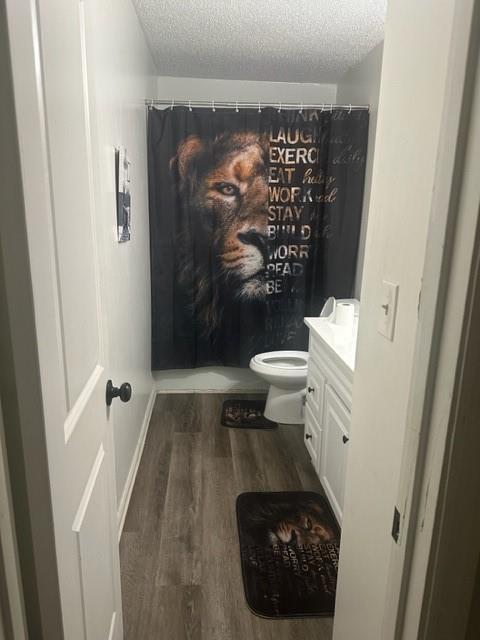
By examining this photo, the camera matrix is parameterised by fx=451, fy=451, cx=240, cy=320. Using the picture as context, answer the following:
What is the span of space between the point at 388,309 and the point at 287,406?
7.37 ft

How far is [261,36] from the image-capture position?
270 centimetres

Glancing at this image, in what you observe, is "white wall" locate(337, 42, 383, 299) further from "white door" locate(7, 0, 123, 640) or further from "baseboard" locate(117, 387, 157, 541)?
"white door" locate(7, 0, 123, 640)

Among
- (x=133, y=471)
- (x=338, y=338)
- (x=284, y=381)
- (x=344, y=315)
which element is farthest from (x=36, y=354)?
(x=284, y=381)

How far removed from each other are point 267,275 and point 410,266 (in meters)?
2.48

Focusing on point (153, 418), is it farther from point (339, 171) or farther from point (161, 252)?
point (339, 171)

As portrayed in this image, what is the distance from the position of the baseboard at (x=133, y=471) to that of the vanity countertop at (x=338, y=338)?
3.83 feet

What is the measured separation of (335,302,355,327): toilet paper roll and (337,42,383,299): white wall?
0.43 meters

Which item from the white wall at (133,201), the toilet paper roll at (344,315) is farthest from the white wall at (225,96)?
the toilet paper roll at (344,315)

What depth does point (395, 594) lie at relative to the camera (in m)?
0.75

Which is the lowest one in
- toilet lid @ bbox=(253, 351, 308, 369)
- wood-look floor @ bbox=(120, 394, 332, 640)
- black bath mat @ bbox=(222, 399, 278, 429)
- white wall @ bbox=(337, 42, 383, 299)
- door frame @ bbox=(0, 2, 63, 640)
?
wood-look floor @ bbox=(120, 394, 332, 640)

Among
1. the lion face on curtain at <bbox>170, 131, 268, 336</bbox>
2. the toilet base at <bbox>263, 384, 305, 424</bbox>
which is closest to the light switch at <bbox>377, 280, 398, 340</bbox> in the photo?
the toilet base at <bbox>263, 384, 305, 424</bbox>

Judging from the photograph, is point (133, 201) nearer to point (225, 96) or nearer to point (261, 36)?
point (261, 36)

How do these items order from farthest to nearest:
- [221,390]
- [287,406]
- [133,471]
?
[221,390] → [287,406] → [133,471]

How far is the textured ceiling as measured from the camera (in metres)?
2.34
